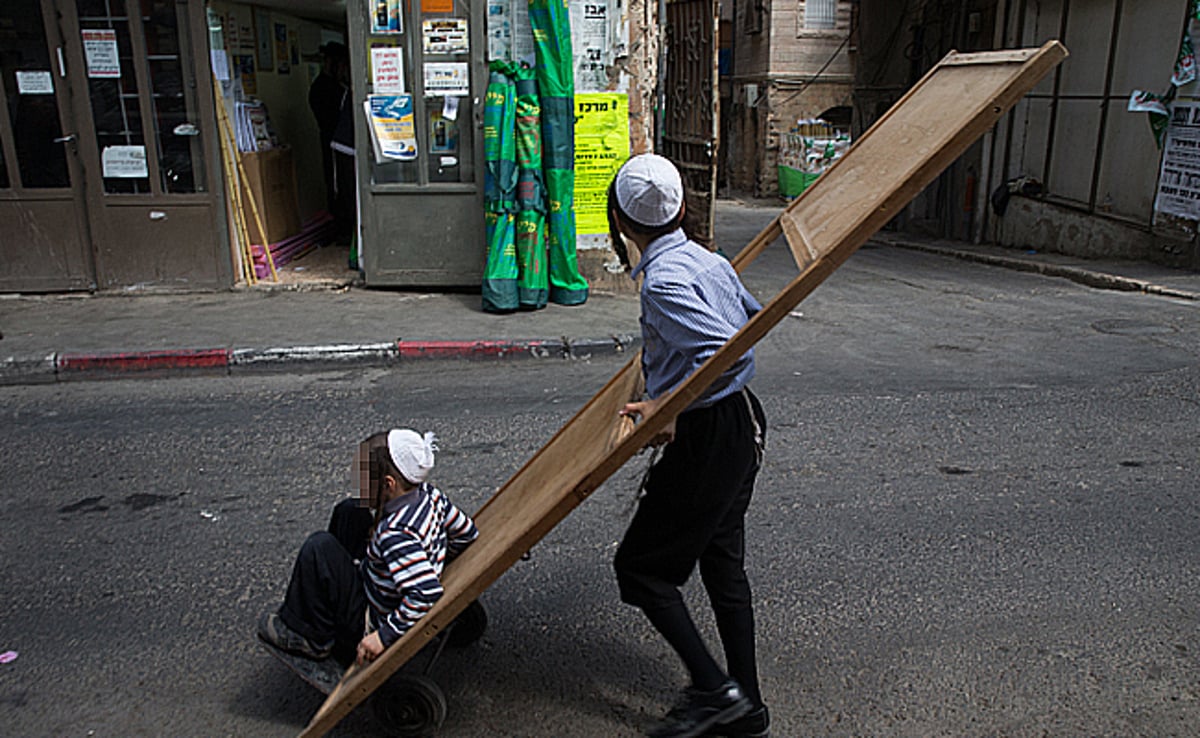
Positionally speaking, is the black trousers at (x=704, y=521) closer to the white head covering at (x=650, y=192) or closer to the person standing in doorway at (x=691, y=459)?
the person standing in doorway at (x=691, y=459)

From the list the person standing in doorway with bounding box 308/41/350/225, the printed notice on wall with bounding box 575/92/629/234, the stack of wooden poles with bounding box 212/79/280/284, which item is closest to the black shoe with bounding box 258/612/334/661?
the printed notice on wall with bounding box 575/92/629/234

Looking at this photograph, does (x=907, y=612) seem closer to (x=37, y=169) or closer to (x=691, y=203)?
(x=691, y=203)

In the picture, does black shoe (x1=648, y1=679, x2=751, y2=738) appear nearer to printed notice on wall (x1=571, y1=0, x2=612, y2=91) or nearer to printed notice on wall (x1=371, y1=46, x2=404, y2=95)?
printed notice on wall (x1=571, y1=0, x2=612, y2=91)

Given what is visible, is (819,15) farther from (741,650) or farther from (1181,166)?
(741,650)

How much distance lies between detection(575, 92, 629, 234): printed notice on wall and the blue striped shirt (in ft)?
20.4

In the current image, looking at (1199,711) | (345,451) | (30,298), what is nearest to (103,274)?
(30,298)

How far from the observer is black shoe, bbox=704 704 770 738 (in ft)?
9.53

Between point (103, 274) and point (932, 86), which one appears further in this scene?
point (103, 274)

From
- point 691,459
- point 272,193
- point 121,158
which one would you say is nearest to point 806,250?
point 691,459

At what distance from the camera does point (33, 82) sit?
8.77 meters

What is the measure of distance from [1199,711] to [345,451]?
13.8 feet

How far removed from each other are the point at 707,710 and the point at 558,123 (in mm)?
6437

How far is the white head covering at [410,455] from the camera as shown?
2.86 metres

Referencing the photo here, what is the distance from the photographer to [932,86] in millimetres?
2725
